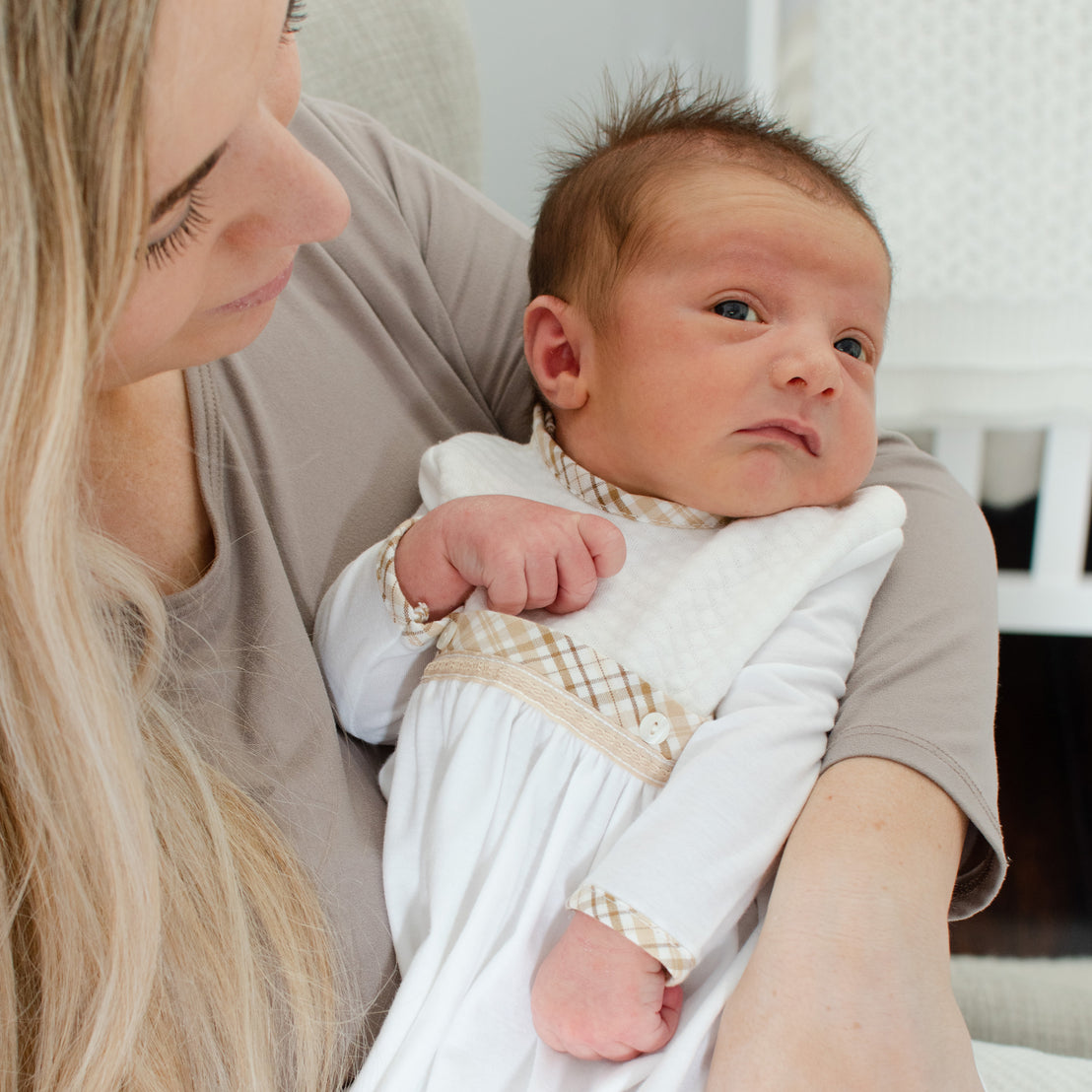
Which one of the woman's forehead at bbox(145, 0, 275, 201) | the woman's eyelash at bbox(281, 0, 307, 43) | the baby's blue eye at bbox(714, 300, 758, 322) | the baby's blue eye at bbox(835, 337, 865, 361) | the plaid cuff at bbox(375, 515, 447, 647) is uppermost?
the baby's blue eye at bbox(835, 337, 865, 361)

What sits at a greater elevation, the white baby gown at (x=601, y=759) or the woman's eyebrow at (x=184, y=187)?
the woman's eyebrow at (x=184, y=187)

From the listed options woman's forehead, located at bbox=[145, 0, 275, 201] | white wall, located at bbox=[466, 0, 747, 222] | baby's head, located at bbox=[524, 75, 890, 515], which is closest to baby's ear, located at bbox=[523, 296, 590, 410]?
baby's head, located at bbox=[524, 75, 890, 515]

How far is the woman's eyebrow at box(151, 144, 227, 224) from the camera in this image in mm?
510

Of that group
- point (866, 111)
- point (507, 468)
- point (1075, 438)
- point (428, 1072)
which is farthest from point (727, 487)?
point (1075, 438)

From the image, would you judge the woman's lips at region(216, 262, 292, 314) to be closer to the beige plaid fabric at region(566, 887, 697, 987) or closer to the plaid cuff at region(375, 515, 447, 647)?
the plaid cuff at region(375, 515, 447, 647)

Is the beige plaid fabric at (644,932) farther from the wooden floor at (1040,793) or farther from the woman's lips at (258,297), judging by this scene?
the wooden floor at (1040,793)

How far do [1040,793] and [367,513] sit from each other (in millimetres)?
1410

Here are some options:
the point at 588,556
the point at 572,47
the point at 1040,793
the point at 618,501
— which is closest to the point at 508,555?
the point at 588,556

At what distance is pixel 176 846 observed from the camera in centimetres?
67

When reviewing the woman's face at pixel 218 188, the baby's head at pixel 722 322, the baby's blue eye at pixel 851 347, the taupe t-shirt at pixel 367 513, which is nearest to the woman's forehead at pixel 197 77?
the woman's face at pixel 218 188

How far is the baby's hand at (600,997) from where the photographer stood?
630 millimetres

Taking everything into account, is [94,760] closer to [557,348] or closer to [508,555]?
[508,555]

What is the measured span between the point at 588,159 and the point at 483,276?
0.16 meters

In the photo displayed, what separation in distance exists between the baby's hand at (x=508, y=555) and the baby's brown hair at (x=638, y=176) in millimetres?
218
